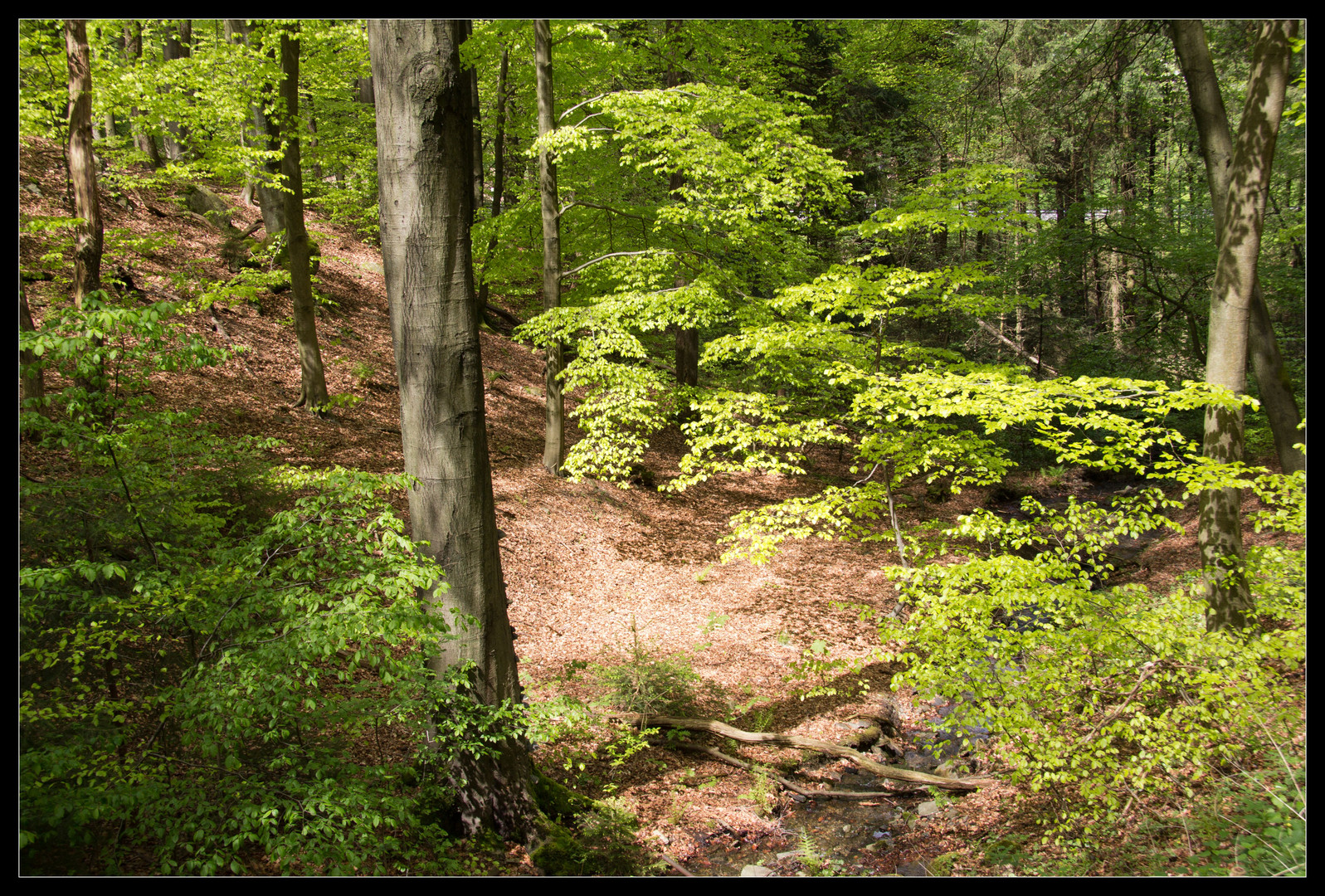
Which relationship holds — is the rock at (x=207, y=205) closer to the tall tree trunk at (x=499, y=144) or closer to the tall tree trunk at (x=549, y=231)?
the tall tree trunk at (x=499, y=144)

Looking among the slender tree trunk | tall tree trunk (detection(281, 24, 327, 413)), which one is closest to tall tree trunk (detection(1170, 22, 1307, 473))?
the slender tree trunk

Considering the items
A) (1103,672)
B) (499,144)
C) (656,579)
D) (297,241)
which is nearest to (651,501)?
(656,579)

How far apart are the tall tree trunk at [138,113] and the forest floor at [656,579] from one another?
3.72ft

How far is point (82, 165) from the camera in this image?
17.2 ft

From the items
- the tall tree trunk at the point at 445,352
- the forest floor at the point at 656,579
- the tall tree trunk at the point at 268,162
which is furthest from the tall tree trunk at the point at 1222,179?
the tall tree trunk at the point at 268,162

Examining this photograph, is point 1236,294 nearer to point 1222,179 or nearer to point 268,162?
point 1222,179

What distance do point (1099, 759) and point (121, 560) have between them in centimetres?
524

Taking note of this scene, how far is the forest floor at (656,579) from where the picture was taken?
170 inches

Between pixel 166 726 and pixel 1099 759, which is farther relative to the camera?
pixel 1099 759

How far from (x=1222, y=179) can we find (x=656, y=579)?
6.66 metres

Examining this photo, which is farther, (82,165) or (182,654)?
(82,165)
